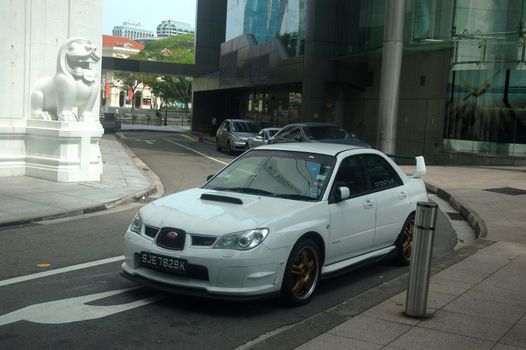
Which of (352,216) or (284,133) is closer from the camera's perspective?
(352,216)

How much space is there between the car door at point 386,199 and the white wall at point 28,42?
11235mm

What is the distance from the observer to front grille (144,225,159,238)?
18.0 feet

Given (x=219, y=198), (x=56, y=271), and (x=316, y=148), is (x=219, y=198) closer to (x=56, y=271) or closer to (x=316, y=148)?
(x=316, y=148)

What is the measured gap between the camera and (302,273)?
18.4ft

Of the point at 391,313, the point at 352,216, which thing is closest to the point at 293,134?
the point at 352,216

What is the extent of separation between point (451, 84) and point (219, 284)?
21.9 m

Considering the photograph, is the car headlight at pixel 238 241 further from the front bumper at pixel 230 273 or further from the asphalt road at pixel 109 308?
the asphalt road at pixel 109 308

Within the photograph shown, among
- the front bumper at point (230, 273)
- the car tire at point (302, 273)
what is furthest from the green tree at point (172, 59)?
the front bumper at point (230, 273)

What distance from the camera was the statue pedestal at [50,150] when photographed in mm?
14219

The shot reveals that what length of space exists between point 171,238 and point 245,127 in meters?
24.5

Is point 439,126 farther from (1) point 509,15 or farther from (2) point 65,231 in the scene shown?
(2) point 65,231

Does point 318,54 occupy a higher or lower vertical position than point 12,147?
higher

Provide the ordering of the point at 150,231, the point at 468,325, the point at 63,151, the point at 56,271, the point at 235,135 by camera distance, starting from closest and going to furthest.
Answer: the point at 468,325
the point at 150,231
the point at 56,271
the point at 63,151
the point at 235,135

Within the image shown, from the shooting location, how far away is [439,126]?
25.1m
